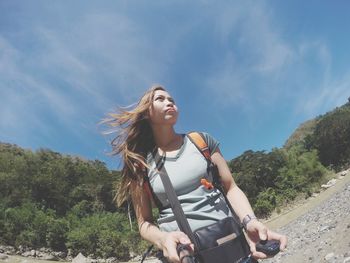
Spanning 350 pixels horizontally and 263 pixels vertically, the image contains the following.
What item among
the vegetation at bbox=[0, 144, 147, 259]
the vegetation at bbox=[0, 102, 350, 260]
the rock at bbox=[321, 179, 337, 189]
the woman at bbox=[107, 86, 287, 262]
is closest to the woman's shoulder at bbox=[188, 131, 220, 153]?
the woman at bbox=[107, 86, 287, 262]

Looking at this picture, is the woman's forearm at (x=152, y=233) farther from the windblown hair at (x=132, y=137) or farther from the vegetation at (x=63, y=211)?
the vegetation at (x=63, y=211)

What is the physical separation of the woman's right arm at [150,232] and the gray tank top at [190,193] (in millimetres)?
75

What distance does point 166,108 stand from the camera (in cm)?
231

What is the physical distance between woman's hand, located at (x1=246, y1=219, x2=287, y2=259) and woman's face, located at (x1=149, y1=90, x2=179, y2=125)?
0.78m

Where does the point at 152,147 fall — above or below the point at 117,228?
below

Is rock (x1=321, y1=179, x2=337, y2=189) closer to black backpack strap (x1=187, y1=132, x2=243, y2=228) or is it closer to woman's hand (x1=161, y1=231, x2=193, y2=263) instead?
black backpack strap (x1=187, y1=132, x2=243, y2=228)

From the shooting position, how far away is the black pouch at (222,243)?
1827 mm

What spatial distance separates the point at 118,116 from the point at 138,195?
1.85 ft

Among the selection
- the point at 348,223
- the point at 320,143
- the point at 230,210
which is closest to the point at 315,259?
the point at 348,223

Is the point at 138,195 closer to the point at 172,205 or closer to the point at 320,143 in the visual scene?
the point at 172,205

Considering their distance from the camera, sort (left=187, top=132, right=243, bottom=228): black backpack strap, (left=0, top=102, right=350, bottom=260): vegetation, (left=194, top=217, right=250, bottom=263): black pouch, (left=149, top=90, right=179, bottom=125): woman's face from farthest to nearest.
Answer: (left=0, top=102, right=350, bottom=260): vegetation → (left=149, top=90, right=179, bottom=125): woman's face → (left=187, top=132, right=243, bottom=228): black backpack strap → (left=194, top=217, right=250, bottom=263): black pouch

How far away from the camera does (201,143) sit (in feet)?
7.09

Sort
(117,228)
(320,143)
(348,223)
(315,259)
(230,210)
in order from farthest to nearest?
1. (320,143)
2. (117,228)
3. (348,223)
4. (315,259)
5. (230,210)

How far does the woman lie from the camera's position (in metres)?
1.92
